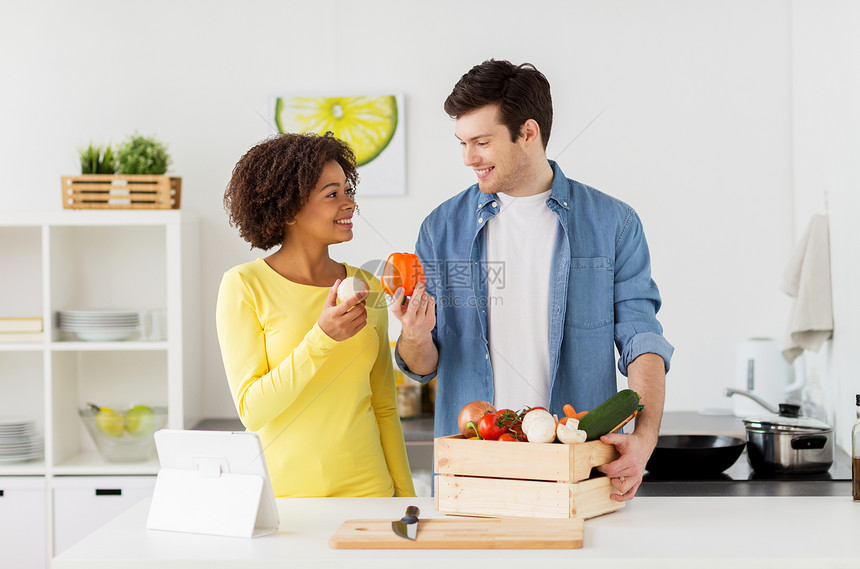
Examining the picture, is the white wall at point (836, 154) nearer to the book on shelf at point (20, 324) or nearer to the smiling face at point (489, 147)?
the smiling face at point (489, 147)

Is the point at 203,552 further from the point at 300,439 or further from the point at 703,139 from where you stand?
the point at 703,139

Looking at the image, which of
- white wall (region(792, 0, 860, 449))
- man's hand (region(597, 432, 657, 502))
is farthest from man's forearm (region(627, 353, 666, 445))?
white wall (region(792, 0, 860, 449))

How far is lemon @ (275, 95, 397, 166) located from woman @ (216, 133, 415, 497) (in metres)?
1.18

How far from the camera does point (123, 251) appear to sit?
3.03 meters

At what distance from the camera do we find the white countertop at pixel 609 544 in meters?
1.15

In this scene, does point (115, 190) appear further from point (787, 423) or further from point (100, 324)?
point (787, 423)

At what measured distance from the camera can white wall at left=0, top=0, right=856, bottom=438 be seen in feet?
9.91

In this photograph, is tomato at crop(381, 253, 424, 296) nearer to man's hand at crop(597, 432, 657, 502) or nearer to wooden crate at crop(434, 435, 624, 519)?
wooden crate at crop(434, 435, 624, 519)

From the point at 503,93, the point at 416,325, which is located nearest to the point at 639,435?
the point at 416,325

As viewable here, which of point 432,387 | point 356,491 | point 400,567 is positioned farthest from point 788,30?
point 400,567

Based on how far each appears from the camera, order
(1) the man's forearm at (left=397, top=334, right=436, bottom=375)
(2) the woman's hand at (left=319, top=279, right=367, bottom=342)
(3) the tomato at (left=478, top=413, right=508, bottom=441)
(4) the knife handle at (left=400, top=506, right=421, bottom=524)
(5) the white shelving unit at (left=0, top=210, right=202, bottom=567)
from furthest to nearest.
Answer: (5) the white shelving unit at (left=0, top=210, right=202, bottom=567)
(1) the man's forearm at (left=397, top=334, right=436, bottom=375)
(2) the woman's hand at (left=319, top=279, right=367, bottom=342)
(3) the tomato at (left=478, top=413, right=508, bottom=441)
(4) the knife handle at (left=400, top=506, right=421, bottom=524)

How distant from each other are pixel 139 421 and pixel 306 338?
1.50m

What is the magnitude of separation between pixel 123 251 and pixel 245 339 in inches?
65.2

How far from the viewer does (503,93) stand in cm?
170
